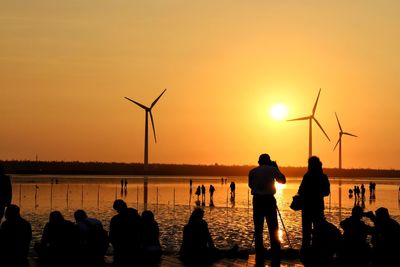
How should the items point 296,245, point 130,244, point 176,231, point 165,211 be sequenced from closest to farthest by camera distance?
point 130,244 → point 296,245 → point 176,231 → point 165,211

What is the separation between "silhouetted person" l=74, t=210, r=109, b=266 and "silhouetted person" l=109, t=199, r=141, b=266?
0.98ft

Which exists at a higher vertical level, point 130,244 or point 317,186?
point 317,186

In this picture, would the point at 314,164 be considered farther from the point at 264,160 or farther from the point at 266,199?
the point at 266,199

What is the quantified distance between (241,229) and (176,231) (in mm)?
3850

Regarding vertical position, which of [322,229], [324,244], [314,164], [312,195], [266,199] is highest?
[314,164]

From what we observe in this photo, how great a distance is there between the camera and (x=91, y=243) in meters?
17.0

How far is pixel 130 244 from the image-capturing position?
682 inches

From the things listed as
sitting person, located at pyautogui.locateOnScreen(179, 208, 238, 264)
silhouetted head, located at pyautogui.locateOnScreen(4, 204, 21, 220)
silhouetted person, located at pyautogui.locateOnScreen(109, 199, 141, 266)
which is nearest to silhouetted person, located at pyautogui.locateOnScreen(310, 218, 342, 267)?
sitting person, located at pyautogui.locateOnScreen(179, 208, 238, 264)

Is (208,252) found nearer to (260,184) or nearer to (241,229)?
(260,184)

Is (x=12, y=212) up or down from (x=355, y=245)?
up

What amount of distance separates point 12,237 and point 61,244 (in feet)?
4.05

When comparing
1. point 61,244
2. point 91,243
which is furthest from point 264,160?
point 61,244

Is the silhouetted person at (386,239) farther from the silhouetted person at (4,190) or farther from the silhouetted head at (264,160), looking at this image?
the silhouetted person at (4,190)

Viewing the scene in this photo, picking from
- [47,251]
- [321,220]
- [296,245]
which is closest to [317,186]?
[321,220]
